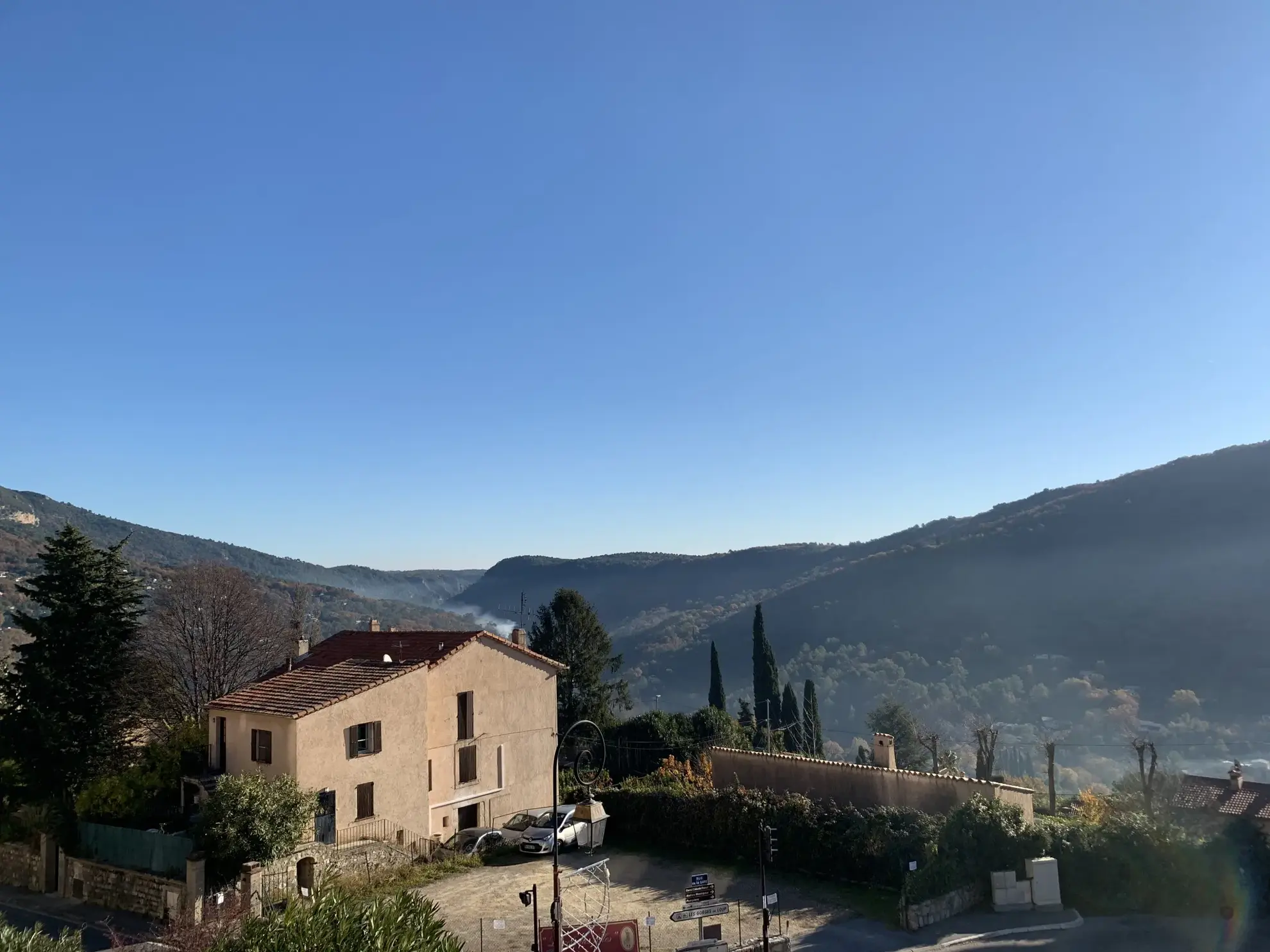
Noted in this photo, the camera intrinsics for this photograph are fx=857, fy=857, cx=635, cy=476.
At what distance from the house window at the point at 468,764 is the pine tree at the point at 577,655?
23.2 meters

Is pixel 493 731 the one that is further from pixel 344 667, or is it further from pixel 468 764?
pixel 344 667

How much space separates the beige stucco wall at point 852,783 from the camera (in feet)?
90.5

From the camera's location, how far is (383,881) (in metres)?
26.7

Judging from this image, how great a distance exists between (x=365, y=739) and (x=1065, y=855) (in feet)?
73.1

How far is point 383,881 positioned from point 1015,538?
185510mm

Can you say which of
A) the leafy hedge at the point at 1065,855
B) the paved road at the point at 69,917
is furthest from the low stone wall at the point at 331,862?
the leafy hedge at the point at 1065,855

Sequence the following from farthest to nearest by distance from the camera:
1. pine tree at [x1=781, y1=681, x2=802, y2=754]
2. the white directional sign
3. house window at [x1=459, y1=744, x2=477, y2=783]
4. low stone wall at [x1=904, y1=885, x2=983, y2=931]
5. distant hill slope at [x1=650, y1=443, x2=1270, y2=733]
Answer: distant hill slope at [x1=650, y1=443, x2=1270, y2=733] → pine tree at [x1=781, y1=681, x2=802, y2=754] → house window at [x1=459, y1=744, x2=477, y2=783] → low stone wall at [x1=904, y1=885, x2=983, y2=931] → the white directional sign

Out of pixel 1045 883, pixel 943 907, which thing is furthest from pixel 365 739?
pixel 1045 883

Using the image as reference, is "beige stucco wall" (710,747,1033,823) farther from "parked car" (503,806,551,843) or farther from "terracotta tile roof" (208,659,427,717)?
"terracotta tile roof" (208,659,427,717)

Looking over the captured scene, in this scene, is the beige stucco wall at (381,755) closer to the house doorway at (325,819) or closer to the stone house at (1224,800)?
the house doorway at (325,819)

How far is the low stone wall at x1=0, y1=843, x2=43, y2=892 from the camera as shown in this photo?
27438mm

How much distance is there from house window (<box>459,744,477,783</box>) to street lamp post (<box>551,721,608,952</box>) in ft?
10.1

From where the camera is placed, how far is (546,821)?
3266cm

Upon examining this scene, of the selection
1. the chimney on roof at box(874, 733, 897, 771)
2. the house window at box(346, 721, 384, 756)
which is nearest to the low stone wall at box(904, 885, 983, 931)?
the chimney on roof at box(874, 733, 897, 771)
